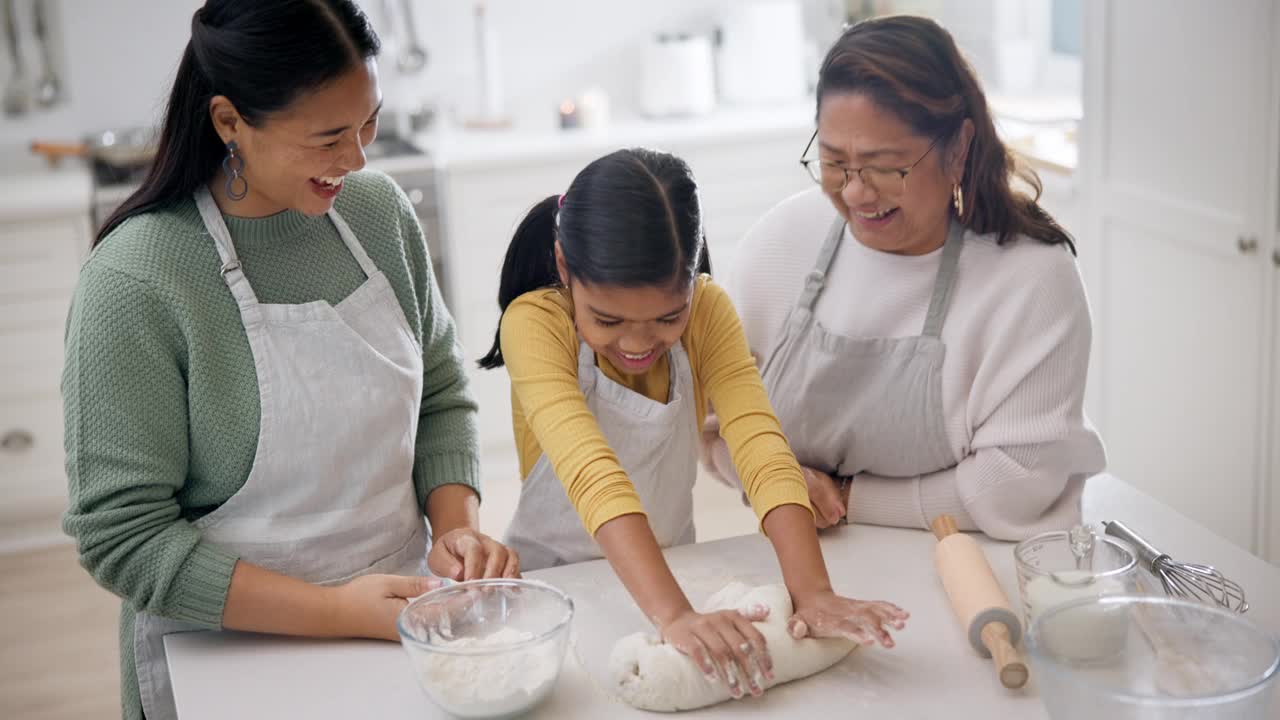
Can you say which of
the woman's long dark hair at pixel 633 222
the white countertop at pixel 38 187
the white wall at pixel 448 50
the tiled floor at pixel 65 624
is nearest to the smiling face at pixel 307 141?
the woman's long dark hair at pixel 633 222

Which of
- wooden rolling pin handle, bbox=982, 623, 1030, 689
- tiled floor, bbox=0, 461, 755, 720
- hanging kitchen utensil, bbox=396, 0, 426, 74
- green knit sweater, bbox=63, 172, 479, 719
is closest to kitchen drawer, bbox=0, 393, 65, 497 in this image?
tiled floor, bbox=0, 461, 755, 720

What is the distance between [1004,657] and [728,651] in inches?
9.4

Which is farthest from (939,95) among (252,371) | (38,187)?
(38,187)

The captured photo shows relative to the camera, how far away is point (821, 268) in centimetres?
161

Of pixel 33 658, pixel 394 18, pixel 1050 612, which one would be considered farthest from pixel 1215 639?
pixel 394 18

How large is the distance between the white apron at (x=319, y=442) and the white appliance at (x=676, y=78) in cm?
268

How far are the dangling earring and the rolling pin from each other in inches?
31.5

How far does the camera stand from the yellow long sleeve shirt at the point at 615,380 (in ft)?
4.18

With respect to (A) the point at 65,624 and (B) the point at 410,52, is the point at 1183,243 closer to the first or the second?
(B) the point at 410,52

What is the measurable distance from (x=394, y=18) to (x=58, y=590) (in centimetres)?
191

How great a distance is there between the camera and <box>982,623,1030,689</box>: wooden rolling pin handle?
3.65 feet

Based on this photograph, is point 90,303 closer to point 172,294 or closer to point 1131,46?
point 172,294

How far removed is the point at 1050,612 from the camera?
3.39 feet

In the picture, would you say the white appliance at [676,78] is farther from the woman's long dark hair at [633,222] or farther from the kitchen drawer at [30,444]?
the woman's long dark hair at [633,222]
